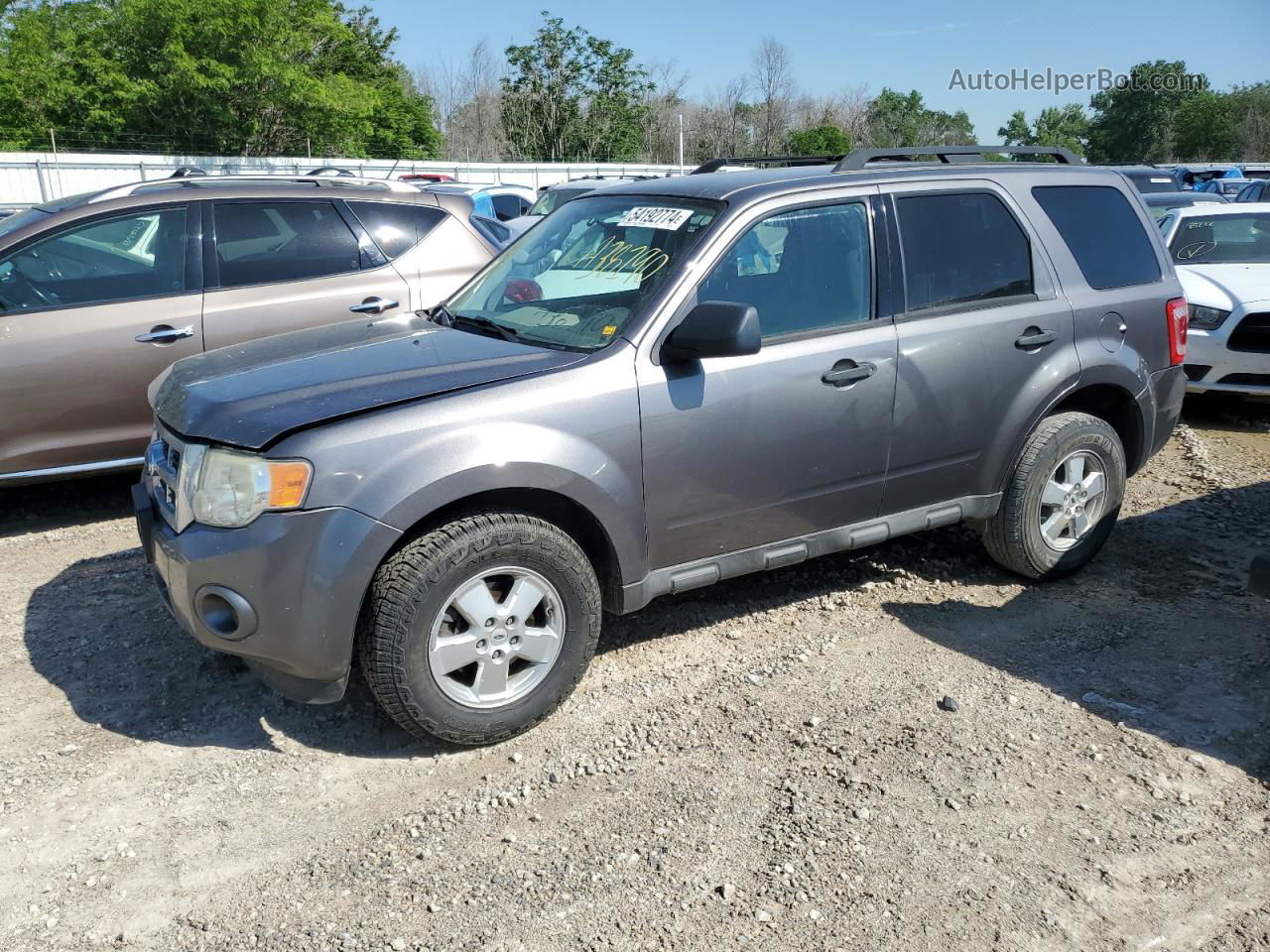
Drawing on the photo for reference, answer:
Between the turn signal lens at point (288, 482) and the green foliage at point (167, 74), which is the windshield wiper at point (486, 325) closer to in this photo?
the turn signal lens at point (288, 482)

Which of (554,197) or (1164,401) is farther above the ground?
(554,197)

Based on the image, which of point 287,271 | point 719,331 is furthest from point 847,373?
point 287,271

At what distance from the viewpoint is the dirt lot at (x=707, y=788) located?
2783 mm

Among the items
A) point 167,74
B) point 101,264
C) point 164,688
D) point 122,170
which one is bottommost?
point 164,688

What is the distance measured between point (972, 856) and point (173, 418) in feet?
9.45

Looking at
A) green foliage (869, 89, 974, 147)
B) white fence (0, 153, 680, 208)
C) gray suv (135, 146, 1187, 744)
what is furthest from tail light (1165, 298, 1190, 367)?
green foliage (869, 89, 974, 147)

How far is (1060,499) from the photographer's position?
4844 mm

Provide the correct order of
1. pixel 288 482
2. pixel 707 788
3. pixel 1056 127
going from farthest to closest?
pixel 1056 127
pixel 707 788
pixel 288 482

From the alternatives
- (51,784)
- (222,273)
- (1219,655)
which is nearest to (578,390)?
(51,784)

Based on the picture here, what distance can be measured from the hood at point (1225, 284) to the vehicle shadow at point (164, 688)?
7408 millimetres

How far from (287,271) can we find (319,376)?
286 centimetres

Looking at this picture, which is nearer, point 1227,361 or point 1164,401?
point 1164,401

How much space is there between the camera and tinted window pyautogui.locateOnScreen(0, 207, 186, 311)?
5.47 metres

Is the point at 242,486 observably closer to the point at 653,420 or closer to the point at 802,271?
the point at 653,420
